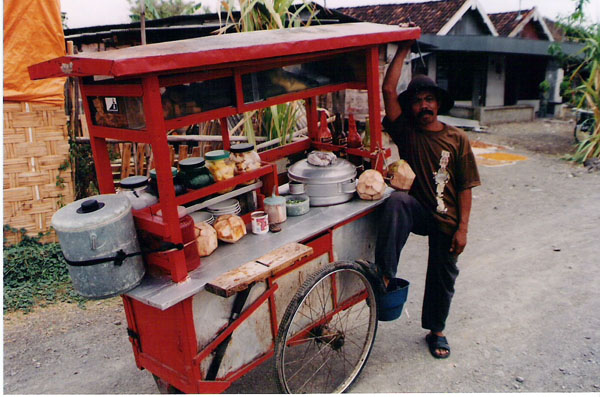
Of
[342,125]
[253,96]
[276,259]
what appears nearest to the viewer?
[276,259]

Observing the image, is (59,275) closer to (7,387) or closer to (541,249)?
(7,387)

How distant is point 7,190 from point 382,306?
4.15 m

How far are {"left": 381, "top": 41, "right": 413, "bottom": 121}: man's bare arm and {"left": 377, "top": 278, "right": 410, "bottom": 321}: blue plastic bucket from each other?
1.19 m

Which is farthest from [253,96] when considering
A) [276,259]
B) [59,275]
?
[59,275]

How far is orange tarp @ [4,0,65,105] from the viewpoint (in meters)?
4.93

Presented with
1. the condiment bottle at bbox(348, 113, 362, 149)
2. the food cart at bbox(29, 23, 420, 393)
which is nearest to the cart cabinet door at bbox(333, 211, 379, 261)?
the food cart at bbox(29, 23, 420, 393)

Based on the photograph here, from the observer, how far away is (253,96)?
9.32 feet

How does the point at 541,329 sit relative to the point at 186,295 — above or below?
below

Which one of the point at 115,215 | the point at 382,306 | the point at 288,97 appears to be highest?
→ the point at 288,97

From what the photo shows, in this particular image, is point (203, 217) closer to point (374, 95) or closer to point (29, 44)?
point (374, 95)

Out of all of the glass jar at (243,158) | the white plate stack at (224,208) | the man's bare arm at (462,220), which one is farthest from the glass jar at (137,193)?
the man's bare arm at (462,220)

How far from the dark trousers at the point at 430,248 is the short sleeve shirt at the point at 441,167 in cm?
9

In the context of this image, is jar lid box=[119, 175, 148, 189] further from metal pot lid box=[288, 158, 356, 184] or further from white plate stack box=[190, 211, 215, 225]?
metal pot lid box=[288, 158, 356, 184]

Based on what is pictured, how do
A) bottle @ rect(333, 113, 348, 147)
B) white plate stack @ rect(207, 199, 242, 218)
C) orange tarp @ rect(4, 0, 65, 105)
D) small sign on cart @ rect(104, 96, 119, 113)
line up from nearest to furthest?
small sign on cart @ rect(104, 96, 119, 113)
white plate stack @ rect(207, 199, 242, 218)
bottle @ rect(333, 113, 348, 147)
orange tarp @ rect(4, 0, 65, 105)
